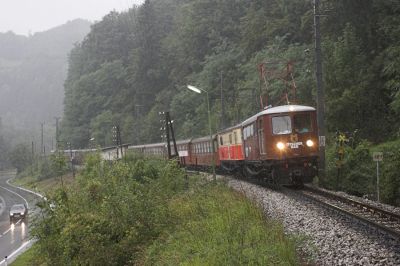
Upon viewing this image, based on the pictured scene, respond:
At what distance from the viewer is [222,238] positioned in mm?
10094

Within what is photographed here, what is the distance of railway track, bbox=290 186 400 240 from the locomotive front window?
3592mm

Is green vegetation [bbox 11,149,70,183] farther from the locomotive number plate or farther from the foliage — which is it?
the locomotive number plate

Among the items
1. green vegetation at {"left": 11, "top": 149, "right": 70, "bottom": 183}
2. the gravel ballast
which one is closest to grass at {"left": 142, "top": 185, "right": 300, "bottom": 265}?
the gravel ballast

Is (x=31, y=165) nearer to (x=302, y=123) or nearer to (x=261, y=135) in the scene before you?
(x=261, y=135)

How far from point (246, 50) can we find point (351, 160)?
44.2 m

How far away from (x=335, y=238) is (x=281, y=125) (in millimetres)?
10245

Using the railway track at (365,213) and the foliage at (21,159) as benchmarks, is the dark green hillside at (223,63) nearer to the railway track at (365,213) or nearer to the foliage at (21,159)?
the railway track at (365,213)

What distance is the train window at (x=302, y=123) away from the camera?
2072 centimetres

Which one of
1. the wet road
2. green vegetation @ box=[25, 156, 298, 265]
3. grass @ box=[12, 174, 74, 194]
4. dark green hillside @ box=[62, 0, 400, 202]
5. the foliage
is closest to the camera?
green vegetation @ box=[25, 156, 298, 265]

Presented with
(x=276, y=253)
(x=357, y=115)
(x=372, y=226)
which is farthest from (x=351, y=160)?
(x=276, y=253)

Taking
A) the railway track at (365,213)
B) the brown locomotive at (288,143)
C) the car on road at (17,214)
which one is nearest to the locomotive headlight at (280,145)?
the brown locomotive at (288,143)

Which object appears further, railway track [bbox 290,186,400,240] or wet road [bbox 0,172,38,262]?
wet road [bbox 0,172,38,262]

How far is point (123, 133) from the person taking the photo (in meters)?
95.0

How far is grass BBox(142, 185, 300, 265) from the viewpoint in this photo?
886cm
